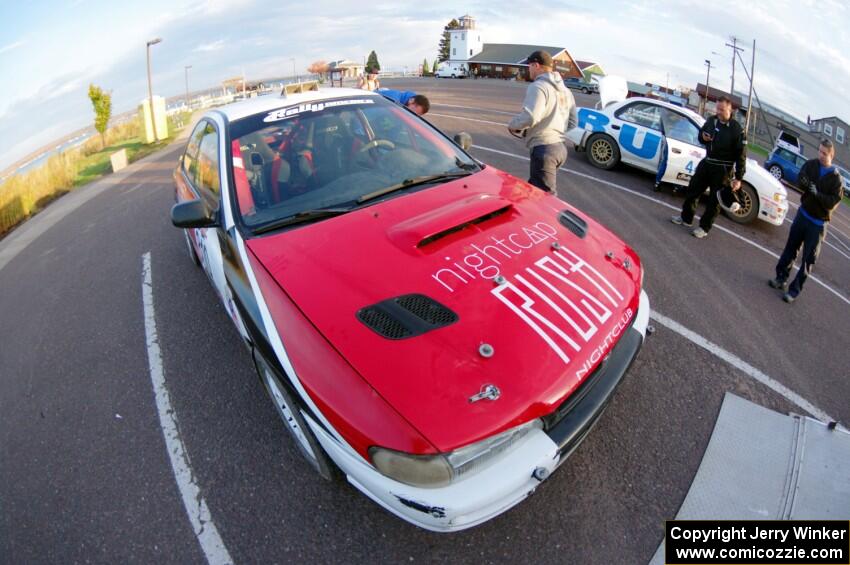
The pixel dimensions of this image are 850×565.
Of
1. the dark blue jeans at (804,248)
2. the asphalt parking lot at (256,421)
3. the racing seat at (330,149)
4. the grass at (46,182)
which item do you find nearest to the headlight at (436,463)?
the asphalt parking lot at (256,421)

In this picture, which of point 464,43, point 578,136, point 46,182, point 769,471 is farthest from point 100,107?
point 464,43

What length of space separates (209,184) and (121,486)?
190cm

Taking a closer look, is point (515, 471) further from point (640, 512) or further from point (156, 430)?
point (156, 430)

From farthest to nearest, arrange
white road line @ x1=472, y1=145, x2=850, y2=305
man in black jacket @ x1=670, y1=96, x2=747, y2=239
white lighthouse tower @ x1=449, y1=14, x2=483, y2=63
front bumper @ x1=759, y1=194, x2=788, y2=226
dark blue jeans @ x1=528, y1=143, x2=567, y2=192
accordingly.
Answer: white lighthouse tower @ x1=449, y1=14, x2=483, y2=63 < front bumper @ x1=759, y1=194, x2=788, y2=226 < man in black jacket @ x1=670, y1=96, x2=747, y2=239 < white road line @ x1=472, y1=145, x2=850, y2=305 < dark blue jeans @ x1=528, y1=143, x2=567, y2=192

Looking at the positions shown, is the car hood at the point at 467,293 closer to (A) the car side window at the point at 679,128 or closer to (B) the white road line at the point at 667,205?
(B) the white road line at the point at 667,205

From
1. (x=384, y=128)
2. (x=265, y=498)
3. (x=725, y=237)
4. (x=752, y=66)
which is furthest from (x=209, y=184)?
(x=752, y=66)

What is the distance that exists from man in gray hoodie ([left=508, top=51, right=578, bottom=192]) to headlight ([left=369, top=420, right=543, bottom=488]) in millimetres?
3243

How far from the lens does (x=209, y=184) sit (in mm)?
2986

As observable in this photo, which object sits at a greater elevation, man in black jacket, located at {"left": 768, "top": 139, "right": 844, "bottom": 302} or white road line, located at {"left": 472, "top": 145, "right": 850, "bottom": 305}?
man in black jacket, located at {"left": 768, "top": 139, "right": 844, "bottom": 302}

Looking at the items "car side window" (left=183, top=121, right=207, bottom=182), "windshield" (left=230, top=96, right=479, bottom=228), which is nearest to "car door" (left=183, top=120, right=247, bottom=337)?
"car side window" (left=183, top=121, right=207, bottom=182)

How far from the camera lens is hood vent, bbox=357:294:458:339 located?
1.85m

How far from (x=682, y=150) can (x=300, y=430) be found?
671 centimetres

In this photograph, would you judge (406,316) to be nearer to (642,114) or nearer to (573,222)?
(573,222)

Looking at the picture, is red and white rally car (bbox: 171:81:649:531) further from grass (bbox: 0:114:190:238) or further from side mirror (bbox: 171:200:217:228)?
grass (bbox: 0:114:190:238)
